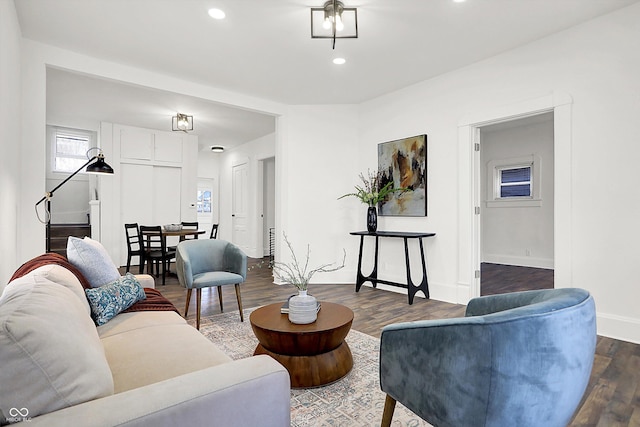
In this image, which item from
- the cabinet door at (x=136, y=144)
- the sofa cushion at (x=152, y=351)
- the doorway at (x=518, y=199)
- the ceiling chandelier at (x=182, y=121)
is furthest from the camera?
the cabinet door at (x=136, y=144)

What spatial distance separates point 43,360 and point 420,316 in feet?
10.7

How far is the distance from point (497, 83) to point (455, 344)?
3.45 meters

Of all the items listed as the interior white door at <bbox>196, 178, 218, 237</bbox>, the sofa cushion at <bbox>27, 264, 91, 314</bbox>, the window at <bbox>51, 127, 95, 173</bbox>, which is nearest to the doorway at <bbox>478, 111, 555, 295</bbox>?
the sofa cushion at <bbox>27, 264, 91, 314</bbox>

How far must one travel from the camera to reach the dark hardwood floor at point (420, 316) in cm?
183

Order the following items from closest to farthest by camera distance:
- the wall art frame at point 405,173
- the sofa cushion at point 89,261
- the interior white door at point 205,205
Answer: the sofa cushion at point 89,261
the wall art frame at point 405,173
the interior white door at point 205,205

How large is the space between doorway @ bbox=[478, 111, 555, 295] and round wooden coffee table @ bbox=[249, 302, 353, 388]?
4336 mm

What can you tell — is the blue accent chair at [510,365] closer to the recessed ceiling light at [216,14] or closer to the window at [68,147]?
the recessed ceiling light at [216,14]

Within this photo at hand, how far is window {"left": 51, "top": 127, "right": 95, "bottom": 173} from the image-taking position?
7.05 meters

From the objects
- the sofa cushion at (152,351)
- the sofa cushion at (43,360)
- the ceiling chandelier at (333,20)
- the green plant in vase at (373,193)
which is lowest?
the sofa cushion at (152,351)

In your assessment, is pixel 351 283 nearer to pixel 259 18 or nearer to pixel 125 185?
pixel 259 18

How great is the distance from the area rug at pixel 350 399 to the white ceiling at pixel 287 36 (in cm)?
276

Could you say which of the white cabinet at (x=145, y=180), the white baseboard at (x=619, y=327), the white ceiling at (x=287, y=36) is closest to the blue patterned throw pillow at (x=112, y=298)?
the white ceiling at (x=287, y=36)

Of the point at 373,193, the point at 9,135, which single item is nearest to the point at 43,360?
the point at 9,135

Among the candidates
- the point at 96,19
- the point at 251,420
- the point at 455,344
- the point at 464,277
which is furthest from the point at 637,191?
the point at 96,19
